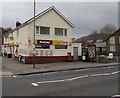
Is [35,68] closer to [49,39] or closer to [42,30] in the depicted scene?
[49,39]

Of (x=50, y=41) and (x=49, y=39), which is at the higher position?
(x=49, y=39)

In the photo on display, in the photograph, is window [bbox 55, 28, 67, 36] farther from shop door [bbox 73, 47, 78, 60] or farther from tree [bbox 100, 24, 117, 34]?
tree [bbox 100, 24, 117, 34]

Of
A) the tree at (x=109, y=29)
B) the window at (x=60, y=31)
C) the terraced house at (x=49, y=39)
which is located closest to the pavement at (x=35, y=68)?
the terraced house at (x=49, y=39)

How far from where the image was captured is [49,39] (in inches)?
853

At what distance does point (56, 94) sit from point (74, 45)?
17.4 meters

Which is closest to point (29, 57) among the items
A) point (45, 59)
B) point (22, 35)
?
A: point (45, 59)

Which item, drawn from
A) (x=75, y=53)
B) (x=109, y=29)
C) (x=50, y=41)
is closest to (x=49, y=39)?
(x=50, y=41)

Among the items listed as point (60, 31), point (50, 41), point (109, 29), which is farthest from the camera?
point (109, 29)

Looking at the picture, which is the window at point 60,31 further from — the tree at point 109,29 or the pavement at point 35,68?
the tree at point 109,29

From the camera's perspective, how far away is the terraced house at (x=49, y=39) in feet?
67.3

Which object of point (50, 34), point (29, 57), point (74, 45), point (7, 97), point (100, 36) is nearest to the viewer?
point (7, 97)

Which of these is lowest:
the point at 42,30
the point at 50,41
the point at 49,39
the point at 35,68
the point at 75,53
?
the point at 35,68

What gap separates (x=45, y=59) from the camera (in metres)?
21.0

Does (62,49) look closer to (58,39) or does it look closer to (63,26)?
(58,39)
